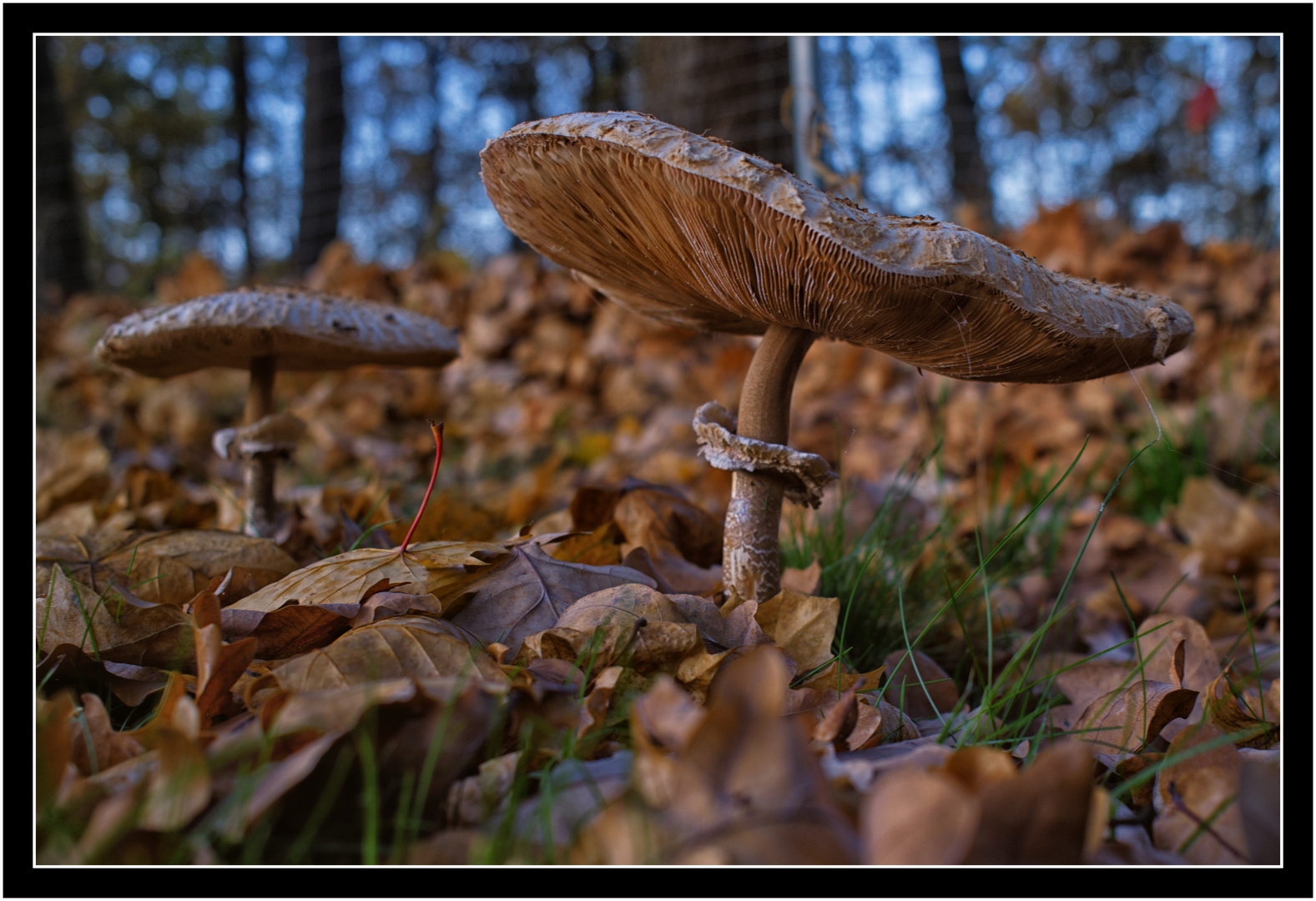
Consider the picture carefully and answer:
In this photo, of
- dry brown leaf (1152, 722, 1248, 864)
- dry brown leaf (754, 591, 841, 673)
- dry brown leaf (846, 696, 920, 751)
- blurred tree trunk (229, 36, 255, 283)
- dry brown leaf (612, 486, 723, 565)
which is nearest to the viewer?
dry brown leaf (1152, 722, 1248, 864)

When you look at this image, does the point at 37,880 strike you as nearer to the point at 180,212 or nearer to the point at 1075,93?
the point at 1075,93

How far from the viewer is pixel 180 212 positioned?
53.9 feet

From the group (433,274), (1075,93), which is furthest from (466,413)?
(1075,93)

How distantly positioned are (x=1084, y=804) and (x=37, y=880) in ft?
3.92

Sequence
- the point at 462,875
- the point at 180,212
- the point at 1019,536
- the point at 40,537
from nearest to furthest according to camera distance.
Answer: the point at 462,875 → the point at 40,537 → the point at 1019,536 → the point at 180,212

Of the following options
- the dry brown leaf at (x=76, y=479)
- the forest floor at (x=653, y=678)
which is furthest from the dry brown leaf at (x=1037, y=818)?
the dry brown leaf at (x=76, y=479)

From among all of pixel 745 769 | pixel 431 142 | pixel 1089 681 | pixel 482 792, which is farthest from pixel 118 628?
pixel 431 142

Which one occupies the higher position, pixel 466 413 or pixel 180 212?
pixel 180 212

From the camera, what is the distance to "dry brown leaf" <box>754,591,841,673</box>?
1.51m

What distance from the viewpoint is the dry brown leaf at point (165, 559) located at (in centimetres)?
168

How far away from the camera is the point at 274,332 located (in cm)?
197

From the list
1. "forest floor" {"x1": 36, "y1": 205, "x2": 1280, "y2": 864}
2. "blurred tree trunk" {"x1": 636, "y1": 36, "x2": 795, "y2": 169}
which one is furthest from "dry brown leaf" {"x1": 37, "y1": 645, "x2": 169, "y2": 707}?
"blurred tree trunk" {"x1": 636, "y1": 36, "x2": 795, "y2": 169}

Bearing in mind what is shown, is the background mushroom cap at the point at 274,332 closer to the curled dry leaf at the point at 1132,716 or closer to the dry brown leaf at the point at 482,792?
the dry brown leaf at the point at 482,792

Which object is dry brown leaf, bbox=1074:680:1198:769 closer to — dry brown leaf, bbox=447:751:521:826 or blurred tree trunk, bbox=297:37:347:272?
dry brown leaf, bbox=447:751:521:826
